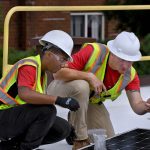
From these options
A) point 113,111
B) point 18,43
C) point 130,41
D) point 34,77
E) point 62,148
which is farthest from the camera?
point 18,43

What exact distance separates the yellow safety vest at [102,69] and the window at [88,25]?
22.3ft

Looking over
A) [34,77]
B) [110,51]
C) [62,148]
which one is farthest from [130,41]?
[62,148]

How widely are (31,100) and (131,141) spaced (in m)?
0.72

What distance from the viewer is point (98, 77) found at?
5090 mm

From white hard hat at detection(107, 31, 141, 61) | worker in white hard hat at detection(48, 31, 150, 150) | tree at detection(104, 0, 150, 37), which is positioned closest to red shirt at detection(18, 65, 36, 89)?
worker in white hard hat at detection(48, 31, 150, 150)

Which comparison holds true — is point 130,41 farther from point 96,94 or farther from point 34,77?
point 34,77

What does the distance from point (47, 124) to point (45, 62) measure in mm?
433

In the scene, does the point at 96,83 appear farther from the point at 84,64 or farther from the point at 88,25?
the point at 88,25

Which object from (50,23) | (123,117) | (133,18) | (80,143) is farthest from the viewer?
(50,23)

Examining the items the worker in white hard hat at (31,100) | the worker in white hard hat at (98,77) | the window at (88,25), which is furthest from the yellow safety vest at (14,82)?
the window at (88,25)

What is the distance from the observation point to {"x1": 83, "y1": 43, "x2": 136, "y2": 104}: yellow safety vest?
16.4ft

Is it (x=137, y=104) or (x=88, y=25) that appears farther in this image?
(x=88, y=25)

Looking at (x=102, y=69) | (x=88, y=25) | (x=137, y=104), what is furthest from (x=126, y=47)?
(x=88, y=25)

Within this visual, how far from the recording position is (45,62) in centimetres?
459
